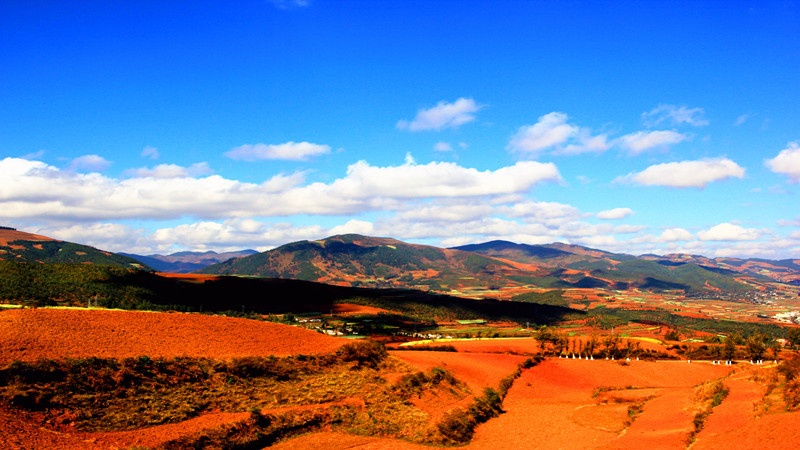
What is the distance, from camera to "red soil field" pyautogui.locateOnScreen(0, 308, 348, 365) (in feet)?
109

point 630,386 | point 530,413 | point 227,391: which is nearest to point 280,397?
point 227,391

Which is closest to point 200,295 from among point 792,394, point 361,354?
point 361,354

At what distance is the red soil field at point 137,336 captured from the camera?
33.3 metres

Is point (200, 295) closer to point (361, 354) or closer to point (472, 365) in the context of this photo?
point (472, 365)

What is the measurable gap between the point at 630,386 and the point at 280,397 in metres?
45.3

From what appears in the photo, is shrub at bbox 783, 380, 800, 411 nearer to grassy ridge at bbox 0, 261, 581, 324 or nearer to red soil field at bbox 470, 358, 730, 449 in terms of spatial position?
red soil field at bbox 470, 358, 730, 449

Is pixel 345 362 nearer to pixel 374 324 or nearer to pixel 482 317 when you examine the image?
pixel 374 324

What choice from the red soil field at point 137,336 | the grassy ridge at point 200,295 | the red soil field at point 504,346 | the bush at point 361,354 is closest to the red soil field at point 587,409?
the red soil field at point 504,346

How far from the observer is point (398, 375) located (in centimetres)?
4900

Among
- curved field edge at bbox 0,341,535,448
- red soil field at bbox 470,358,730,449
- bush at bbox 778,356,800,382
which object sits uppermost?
bush at bbox 778,356,800,382

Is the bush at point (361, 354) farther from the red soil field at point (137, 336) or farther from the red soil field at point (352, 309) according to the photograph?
the red soil field at point (352, 309)

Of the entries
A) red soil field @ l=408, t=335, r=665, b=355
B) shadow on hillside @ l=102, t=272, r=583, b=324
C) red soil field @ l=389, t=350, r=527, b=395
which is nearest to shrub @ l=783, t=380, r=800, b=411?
red soil field @ l=389, t=350, r=527, b=395

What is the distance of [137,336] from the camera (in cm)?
3984

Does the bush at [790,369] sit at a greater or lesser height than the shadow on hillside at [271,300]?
greater
